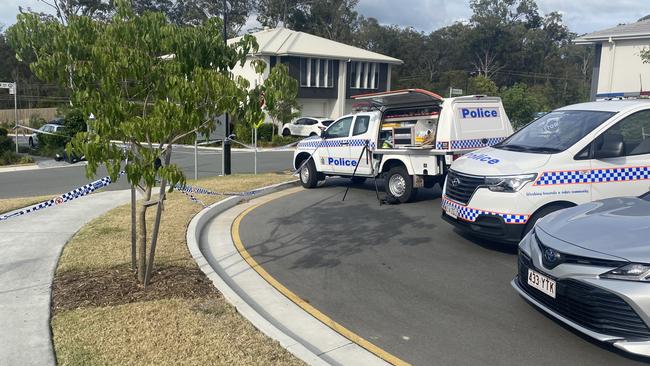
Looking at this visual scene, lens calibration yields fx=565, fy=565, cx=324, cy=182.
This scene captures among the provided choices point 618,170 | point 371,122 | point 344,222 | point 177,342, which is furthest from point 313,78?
point 177,342

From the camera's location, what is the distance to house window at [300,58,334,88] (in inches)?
1598

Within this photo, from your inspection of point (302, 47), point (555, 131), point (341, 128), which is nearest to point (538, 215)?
point (555, 131)

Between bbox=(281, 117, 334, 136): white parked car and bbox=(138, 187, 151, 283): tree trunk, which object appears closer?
bbox=(138, 187, 151, 283): tree trunk

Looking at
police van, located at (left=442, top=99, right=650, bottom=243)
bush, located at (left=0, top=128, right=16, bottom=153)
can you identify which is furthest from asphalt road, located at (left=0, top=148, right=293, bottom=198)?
police van, located at (left=442, top=99, right=650, bottom=243)

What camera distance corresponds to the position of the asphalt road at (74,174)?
1484cm

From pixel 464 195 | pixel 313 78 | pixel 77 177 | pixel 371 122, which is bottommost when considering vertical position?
pixel 77 177

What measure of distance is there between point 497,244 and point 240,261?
3.71 metres

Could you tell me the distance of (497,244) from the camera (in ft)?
27.0

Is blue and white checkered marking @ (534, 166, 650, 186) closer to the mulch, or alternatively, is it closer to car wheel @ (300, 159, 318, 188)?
the mulch

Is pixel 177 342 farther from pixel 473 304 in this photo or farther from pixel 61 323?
pixel 473 304

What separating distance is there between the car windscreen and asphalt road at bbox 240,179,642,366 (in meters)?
1.49

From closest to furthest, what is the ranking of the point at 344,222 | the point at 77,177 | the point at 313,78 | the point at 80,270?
the point at 80,270, the point at 344,222, the point at 77,177, the point at 313,78

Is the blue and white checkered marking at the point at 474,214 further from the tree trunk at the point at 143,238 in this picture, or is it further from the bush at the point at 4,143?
the bush at the point at 4,143

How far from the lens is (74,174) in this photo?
60.2 ft
